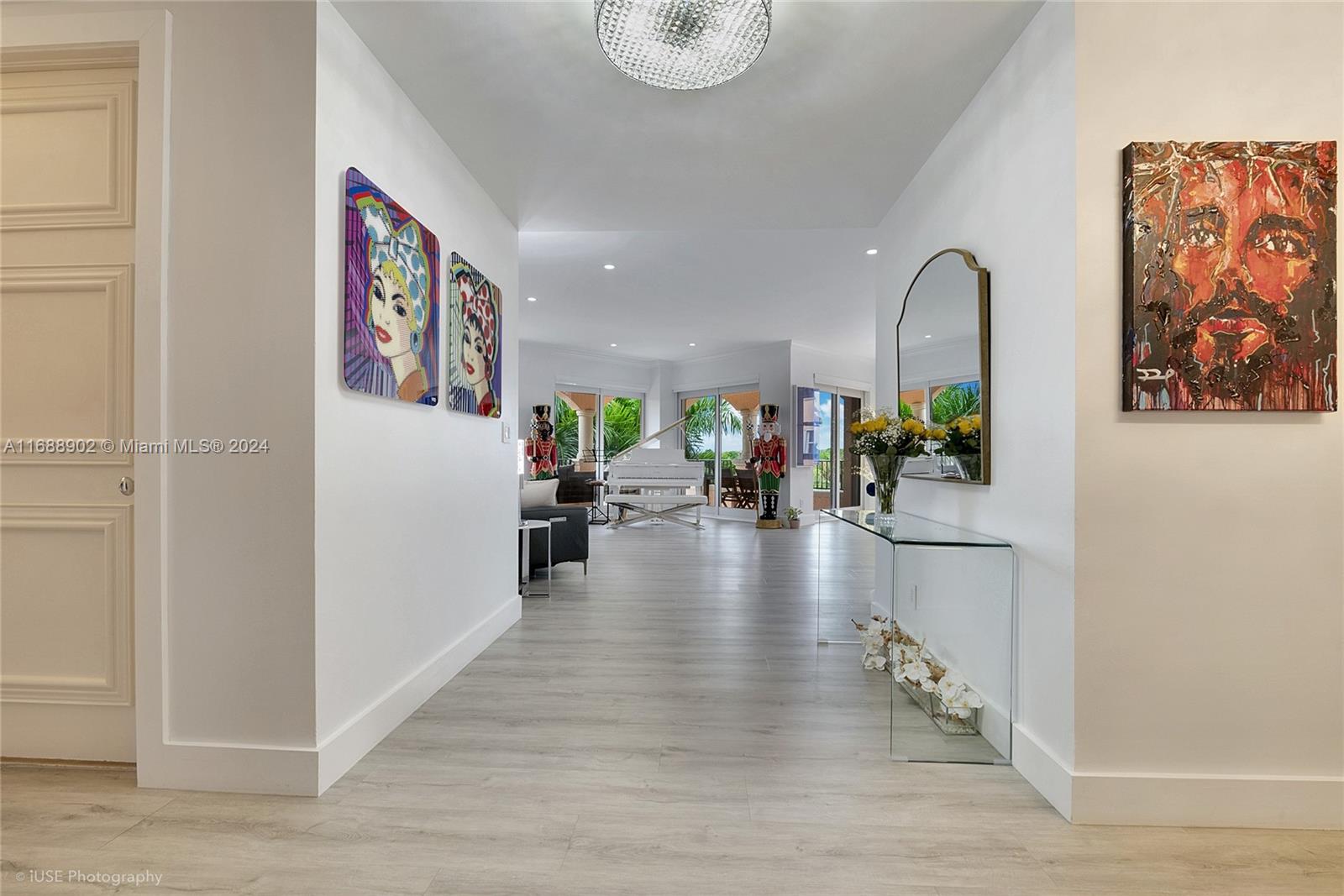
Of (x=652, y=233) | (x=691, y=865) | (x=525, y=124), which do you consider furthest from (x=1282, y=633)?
(x=652, y=233)

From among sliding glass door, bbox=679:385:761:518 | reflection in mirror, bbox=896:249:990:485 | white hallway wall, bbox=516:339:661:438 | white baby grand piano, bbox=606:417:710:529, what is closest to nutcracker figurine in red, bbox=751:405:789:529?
sliding glass door, bbox=679:385:761:518

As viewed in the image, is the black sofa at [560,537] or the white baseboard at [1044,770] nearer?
the white baseboard at [1044,770]

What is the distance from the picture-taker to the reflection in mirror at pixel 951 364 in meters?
2.43

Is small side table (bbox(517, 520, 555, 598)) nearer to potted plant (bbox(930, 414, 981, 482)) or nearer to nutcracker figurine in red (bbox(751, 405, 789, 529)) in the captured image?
potted plant (bbox(930, 414, 981, 482))

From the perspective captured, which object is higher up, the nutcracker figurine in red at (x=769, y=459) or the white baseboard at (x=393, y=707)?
the nutcracker figurine in red at (x=769, y=459)

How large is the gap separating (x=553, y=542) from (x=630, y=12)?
399cm

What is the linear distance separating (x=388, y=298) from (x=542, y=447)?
7309 mm

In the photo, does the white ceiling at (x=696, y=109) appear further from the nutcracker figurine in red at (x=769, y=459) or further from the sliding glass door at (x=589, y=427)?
the sliding glass door at (x=589, y=427)

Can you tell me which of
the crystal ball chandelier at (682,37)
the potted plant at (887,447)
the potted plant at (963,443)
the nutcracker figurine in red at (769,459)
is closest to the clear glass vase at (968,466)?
the potted plant at (963,443)

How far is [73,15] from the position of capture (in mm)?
2016

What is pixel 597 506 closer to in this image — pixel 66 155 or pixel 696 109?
pixel 696 109

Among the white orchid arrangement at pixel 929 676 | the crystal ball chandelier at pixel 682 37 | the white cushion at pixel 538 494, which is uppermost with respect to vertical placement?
the crystal ball chandelier at pixel 682 37

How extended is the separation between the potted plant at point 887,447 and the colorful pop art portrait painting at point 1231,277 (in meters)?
1.01

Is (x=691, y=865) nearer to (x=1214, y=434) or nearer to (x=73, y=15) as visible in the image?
(x=1214, y=434)
